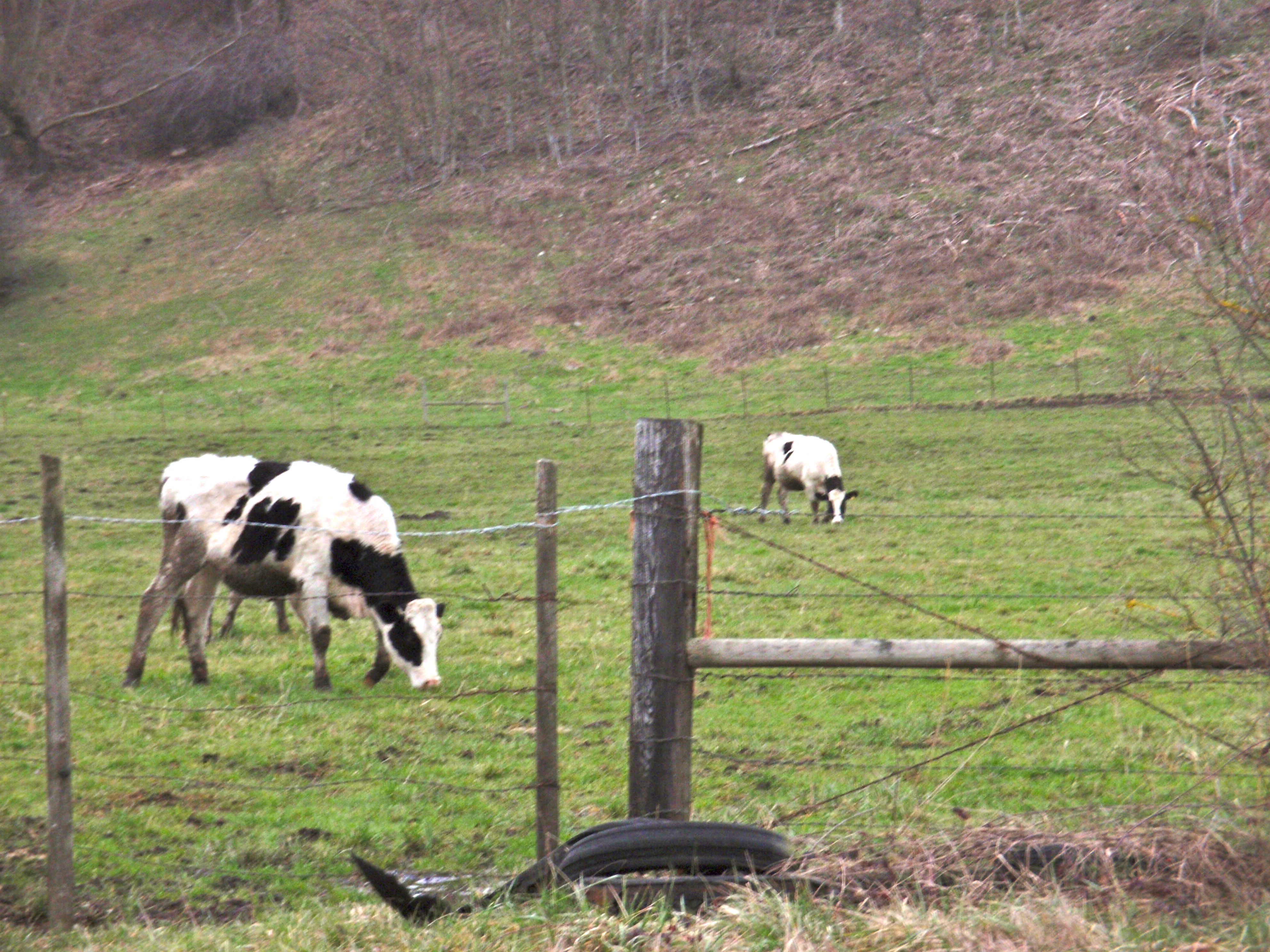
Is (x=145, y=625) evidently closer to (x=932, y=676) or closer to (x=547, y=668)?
(x=932, y=676)

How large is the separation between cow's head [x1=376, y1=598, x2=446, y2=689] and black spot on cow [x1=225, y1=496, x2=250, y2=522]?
1.64 metres

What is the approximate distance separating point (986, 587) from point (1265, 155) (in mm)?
7647

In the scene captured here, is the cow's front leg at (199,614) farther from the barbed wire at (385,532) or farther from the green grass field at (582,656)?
the barbed wire at (385,532)

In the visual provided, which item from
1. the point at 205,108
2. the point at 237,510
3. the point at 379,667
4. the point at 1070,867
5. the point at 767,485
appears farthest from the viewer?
the point at 205,108

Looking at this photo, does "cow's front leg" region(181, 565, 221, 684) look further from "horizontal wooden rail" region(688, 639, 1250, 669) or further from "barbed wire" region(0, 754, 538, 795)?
"horizontal wooden rail" region(688, 639, 1250, 669)

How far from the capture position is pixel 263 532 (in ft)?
32.4

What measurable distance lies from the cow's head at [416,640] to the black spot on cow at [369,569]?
0.35 m

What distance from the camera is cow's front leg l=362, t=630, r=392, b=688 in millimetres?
9445

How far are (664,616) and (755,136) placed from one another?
51.5 m

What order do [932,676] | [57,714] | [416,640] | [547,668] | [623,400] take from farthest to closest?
[623,400]
[416,640]
[932,676]
[57,714]
[547,668]

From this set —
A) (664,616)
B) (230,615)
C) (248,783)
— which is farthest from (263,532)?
(664,616)

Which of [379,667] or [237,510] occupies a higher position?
[237,510]

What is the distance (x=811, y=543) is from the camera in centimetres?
1650

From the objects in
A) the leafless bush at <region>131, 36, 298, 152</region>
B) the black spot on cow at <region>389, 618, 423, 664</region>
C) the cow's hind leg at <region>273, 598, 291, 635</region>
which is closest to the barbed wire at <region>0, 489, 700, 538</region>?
the black spot on cow at <region>389, 618, 423, 664</region>
